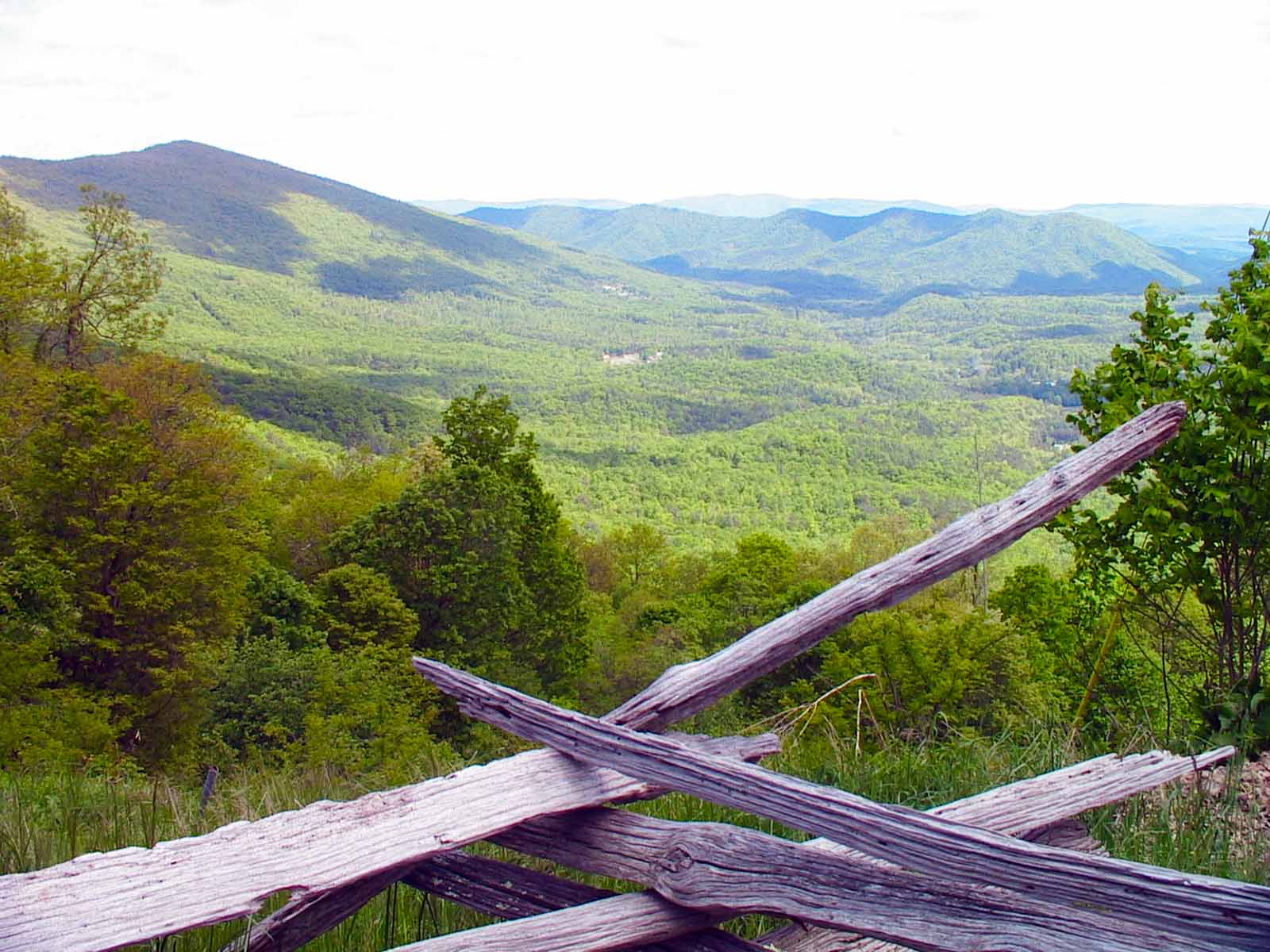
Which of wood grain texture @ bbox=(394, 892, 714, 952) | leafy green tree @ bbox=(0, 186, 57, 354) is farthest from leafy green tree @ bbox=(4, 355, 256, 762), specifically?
wood grain texture @ bbox=(394, 892, 714, 952)

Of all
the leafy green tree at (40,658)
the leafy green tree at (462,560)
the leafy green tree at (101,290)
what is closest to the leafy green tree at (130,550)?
the leafy green tree at (40,658)

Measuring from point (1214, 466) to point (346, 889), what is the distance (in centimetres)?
392

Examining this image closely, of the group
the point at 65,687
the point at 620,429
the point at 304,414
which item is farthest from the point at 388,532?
the point at 620,429

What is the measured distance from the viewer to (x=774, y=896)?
199 centimetres

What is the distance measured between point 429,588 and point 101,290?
10623mm

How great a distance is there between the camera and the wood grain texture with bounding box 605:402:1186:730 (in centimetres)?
256

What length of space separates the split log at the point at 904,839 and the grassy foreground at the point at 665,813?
49 cm

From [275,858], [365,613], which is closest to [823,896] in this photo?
[275,858]

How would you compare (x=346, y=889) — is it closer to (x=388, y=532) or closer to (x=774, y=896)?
(x=774, y=896)

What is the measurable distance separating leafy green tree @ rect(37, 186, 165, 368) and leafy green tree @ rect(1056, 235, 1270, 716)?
2366 centimetres

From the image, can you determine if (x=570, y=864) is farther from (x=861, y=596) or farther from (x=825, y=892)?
(x=861, y=596)

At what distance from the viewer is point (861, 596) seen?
2.70m

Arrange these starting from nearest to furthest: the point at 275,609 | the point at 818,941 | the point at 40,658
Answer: the point at 818,941, the point at 40,658, the point at 275,609

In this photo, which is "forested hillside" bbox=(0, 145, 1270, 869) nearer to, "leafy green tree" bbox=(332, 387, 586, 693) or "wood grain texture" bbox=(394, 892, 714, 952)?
"leafy green tree" bbox=(332, 387, 586, 693)
